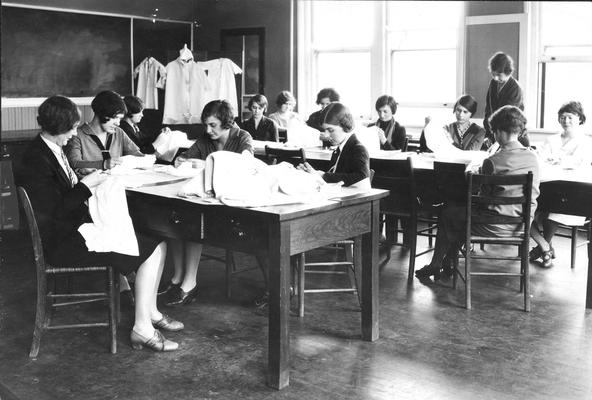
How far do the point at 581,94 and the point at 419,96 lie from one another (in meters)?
1.65

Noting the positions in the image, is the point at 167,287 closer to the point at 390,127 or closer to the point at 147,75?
the point at 390,127

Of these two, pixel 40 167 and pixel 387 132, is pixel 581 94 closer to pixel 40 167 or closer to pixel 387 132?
pixel 387 132

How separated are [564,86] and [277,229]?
4.67m

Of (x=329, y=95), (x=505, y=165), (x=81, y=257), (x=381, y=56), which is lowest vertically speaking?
(x=81, y=257)

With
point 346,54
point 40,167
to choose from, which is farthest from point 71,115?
point 346,54

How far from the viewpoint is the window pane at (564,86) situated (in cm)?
632

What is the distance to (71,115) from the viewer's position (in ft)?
10.1

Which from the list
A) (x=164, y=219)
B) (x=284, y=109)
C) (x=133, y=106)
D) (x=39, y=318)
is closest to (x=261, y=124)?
(x=284, y=109)

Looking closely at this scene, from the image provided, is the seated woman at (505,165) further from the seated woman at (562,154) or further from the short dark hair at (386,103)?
the short dark hair at (386,103)

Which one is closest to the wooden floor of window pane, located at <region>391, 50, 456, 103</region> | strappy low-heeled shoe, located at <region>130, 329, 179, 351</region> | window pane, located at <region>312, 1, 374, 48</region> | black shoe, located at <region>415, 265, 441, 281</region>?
strappy low-heeled shoe, located at <region>130, 329, 179, 351</region>

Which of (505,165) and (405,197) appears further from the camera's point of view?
(405,197)

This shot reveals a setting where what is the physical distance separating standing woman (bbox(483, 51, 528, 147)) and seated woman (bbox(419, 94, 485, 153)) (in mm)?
120

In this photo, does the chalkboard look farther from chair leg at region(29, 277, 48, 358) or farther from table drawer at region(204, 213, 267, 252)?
table drawer at region(204, 213, 267, 252)

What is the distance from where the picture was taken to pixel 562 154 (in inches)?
193
